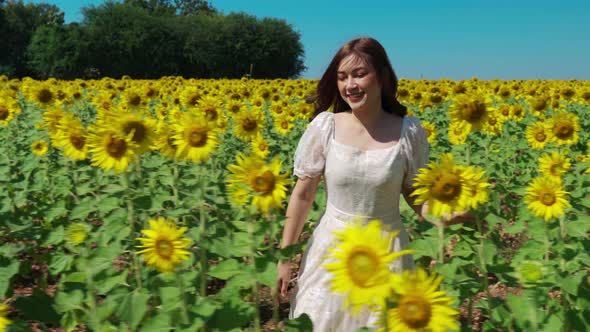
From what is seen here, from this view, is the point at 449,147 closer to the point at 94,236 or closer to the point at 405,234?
the point at 405,234

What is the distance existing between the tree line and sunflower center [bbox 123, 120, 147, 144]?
32943 millimetres

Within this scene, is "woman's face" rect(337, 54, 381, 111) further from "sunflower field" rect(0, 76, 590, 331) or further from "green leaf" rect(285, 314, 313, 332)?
"green leaf" rect(285, 314, 313, 332)

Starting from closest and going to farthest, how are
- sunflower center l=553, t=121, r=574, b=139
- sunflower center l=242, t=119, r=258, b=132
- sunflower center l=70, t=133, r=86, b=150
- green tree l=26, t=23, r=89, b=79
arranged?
sunflower center l=70, t=133, r=86, b=150
sunflower center l=242, t=119, r=258, b=132
sunflower center l=553, t=121, r=574, b=139
green tree l=26, t=23, r=89, b=79

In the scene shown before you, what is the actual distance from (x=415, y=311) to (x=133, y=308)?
103cm

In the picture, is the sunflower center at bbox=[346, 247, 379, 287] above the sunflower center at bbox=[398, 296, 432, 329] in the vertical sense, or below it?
above

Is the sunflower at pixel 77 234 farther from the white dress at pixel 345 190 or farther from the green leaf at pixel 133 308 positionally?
the white dress at pixel 345 190

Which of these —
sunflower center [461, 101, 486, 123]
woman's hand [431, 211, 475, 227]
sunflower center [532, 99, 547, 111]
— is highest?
sunflower center [532, 99, 547, 111]

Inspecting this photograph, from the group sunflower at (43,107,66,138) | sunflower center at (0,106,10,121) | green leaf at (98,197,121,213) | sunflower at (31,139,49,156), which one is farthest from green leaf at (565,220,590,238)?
sunflower center at (0,106,10,121)

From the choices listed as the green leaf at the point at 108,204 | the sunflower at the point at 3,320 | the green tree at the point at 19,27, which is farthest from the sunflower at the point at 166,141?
the green tree at the point at 19,27

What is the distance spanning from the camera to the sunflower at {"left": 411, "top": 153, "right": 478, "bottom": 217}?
1.92 meters

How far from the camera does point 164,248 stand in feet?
5.79

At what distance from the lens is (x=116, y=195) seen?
2.95 meters

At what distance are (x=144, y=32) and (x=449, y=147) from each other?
3677cm

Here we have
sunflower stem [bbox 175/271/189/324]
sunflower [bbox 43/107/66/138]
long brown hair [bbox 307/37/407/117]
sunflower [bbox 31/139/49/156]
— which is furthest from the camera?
sunflower [bbox 31/139/49/156]
